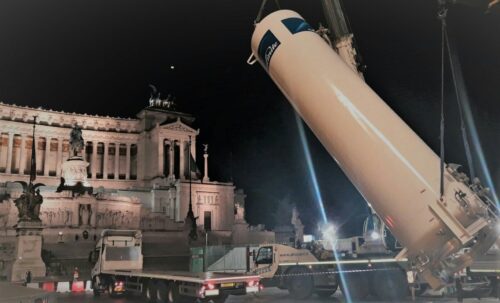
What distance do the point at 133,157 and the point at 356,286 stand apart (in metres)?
69.2

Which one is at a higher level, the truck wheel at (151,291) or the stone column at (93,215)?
the stone column at (93,215)

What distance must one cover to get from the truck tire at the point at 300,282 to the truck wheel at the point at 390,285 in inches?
104

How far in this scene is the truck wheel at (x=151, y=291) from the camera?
1638 cm

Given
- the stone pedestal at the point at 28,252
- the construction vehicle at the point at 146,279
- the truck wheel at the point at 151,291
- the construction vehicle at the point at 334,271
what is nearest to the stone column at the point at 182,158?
the stone pedestal at the point at 28,252

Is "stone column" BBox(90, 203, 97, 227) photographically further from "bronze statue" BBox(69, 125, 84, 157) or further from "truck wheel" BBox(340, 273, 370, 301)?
"truck wheel" BBox(340, 273, 370, 301)

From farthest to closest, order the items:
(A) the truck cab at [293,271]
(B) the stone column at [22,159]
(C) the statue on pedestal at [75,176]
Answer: (B) the stone column at [22,159] < (C) the statue on pedestal at [75,176] < (A) the truck cab at [293,271]

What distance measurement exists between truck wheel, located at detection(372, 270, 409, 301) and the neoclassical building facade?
47327 mm

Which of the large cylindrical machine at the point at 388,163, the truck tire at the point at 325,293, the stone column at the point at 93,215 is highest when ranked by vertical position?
the stone column at the point at 93,215

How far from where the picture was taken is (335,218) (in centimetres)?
6869

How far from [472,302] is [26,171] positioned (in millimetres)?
71240

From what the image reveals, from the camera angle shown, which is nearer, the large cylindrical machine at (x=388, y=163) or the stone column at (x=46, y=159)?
the large cylindrical machine at (x=388, y=163)

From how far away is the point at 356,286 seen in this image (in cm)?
1725

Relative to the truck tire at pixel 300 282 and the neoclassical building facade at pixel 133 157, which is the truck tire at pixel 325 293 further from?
the neoclassical building facade at pixel 133 157

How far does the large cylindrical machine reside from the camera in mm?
6801
